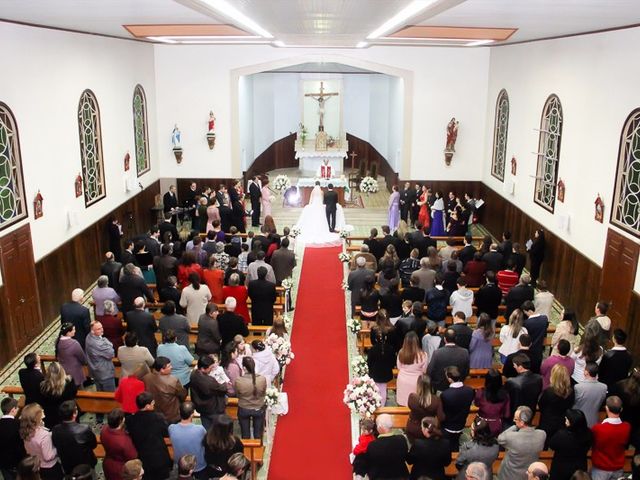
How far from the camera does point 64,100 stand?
13258mm

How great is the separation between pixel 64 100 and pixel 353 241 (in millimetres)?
8304

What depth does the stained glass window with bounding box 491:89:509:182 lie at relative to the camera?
18.4 metres

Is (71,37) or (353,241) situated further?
(353,241)

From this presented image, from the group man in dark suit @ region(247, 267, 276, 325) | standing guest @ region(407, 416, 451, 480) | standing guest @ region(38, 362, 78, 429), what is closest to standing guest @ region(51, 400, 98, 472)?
standing guest @ region(38, 362, 78, 429)

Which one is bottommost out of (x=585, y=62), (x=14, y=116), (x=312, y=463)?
(x=312, y=463)

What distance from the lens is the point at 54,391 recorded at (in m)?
7.31


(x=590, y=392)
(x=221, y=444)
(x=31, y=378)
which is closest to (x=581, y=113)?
(x=590, y=392)

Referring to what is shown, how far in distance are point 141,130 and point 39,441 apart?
13551 mm

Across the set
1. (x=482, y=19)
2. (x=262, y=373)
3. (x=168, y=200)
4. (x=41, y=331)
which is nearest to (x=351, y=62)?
(x=168, y=200)

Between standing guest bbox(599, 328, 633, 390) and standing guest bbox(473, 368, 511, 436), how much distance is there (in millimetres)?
1587

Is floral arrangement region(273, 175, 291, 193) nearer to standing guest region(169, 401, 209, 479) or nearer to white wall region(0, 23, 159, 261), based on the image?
white wall region(0, 23, 159, 261)

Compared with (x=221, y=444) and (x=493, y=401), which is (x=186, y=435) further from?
(x=493, y=401)

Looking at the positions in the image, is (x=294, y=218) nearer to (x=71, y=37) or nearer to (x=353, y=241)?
(x=353, y=241)

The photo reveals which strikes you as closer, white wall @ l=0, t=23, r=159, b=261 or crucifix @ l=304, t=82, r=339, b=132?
white wall @ l=0, t=23, r=159, b=261
